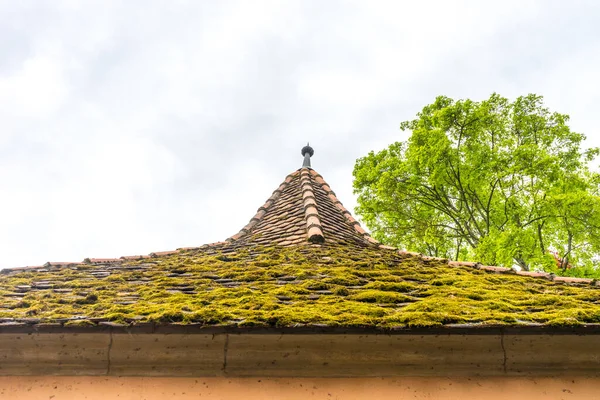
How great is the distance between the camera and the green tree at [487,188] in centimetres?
995

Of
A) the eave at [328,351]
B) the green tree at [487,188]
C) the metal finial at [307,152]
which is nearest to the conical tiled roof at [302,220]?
the metal finial at [307,152]

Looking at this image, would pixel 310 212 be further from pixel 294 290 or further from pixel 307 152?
pixel 307 152

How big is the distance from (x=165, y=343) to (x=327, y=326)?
982 millimetres

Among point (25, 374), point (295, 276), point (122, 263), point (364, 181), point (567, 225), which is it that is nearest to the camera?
point (25, 374)

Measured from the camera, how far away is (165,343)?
234 cm

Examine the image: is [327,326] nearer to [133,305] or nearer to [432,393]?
[432,393]

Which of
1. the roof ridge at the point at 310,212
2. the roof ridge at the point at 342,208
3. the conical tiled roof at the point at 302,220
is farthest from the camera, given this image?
the roof ridge at the point at 342,208

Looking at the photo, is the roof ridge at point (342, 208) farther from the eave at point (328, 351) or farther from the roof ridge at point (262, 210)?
the eave at point (328, 351)

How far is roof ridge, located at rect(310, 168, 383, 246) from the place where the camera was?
5.33m

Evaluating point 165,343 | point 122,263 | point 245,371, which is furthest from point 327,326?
point 122,263

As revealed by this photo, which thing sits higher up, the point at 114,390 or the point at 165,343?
the point at 165,343

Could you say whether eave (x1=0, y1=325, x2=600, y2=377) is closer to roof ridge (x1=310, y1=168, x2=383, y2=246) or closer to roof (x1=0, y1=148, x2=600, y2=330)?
roof (x1=0, y1=148, x2=600, y2=330)

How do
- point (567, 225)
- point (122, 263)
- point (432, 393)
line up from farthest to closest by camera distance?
point (567, 225), point (122, 263), point (432, 393)

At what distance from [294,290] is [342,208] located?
3569 millimetres
